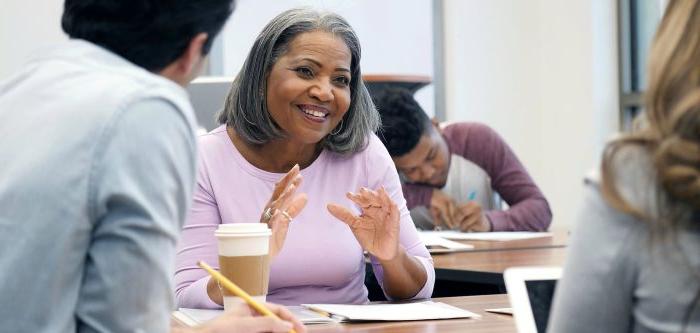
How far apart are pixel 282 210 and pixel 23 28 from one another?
10.6 ft

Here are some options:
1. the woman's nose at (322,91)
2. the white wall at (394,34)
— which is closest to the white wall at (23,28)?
the white wall at (394,34)

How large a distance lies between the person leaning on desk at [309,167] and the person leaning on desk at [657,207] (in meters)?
1.17

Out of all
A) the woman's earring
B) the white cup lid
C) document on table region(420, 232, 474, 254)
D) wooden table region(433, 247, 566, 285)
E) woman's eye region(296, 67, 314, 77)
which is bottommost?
document on table region(420, 232, 474, 254)

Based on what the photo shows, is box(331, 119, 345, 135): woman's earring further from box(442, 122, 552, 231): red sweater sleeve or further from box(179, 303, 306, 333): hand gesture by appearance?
box(442, 122, 552, 231): red sweater sleeve

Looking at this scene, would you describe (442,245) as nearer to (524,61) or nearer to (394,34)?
(394,34)

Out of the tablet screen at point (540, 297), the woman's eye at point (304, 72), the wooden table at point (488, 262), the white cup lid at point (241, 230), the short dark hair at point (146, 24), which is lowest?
the wooden table at point (488, 262)

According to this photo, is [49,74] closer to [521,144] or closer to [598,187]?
[598,187]

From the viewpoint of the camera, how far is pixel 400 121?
140 inches

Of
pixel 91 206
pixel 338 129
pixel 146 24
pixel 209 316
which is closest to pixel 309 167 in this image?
pixel 338 129

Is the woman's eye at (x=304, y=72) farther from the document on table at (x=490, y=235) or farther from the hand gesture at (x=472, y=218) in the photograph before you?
the hand gesture at (x=472, y=218)

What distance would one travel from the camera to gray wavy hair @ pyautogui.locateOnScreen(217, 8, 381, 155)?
Answer: 230 cm

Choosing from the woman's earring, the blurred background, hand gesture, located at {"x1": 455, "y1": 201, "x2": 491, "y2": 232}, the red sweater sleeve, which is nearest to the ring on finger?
the woman's earring

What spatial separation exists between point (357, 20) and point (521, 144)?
46.7 inches

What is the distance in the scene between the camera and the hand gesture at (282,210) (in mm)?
1911
